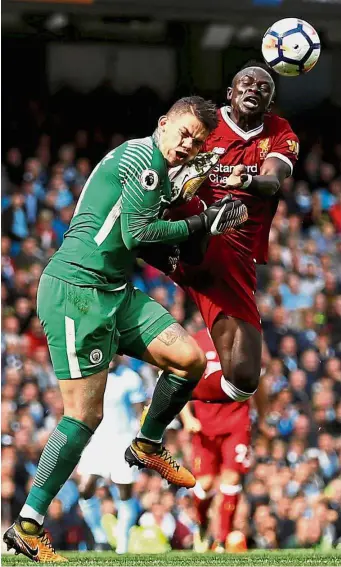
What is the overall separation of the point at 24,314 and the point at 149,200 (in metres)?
7.51

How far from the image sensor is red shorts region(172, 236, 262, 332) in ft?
27.2

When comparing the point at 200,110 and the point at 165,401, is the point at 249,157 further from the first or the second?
the point at 165,401

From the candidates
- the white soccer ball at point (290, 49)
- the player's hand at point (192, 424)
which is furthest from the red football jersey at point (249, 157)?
the player's hand at point (192, 424)

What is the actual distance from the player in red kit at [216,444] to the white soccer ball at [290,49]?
2.67 m

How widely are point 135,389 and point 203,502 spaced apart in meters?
2.69

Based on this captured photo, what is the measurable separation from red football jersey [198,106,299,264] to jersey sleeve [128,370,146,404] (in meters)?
4.35

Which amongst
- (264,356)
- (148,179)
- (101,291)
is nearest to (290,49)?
(148,179)

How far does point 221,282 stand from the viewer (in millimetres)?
8336

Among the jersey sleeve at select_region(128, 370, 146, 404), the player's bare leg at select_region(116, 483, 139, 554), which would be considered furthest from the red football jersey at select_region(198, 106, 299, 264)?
the jersey sleeve at select_region(128, 370, 146, 404)

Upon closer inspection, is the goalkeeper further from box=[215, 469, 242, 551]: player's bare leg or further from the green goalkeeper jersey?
box=[215, 469, 242, 551]: player's bare leg

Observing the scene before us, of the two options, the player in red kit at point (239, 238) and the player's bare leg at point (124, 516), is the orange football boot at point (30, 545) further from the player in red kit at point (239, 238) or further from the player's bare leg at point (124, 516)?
the player's bare leg at point (124, 516)

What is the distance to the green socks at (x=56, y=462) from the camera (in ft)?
22.3

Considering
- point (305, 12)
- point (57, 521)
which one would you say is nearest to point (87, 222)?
point (57, 521)

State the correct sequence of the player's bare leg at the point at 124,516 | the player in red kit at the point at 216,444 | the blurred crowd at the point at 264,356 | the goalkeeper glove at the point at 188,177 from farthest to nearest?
the blurred crowd at the point at 264,356, the player's bare leg at the point at 124,516, the player in red kit at the point at 216,444, the goalkeeper glove at the point at 188,177
